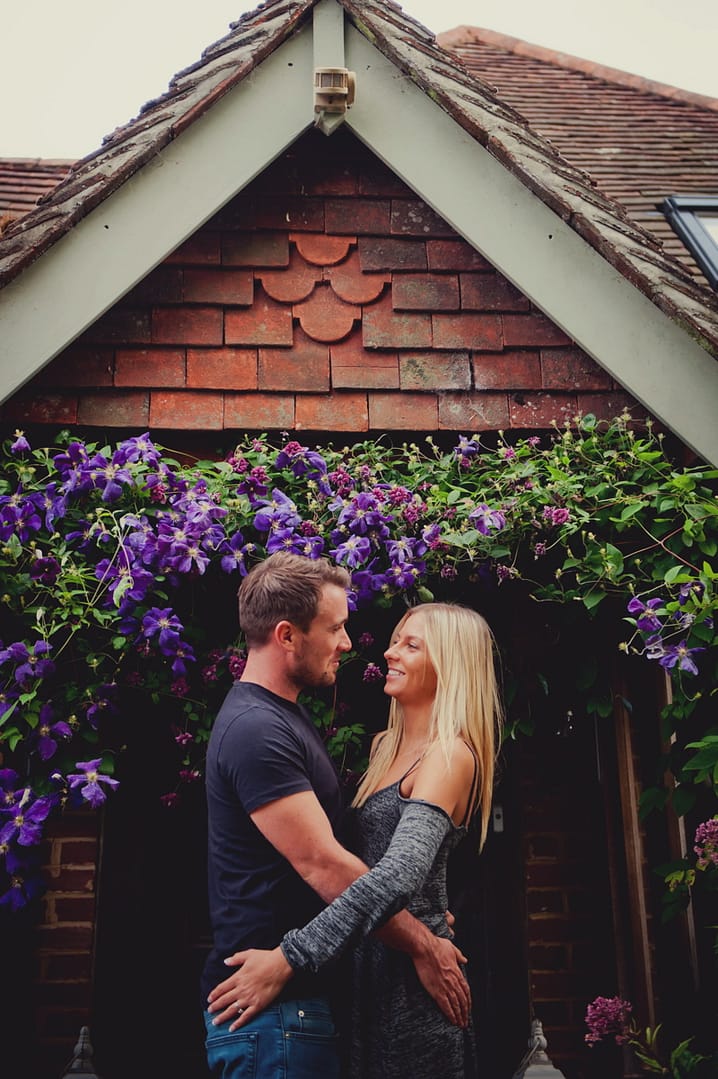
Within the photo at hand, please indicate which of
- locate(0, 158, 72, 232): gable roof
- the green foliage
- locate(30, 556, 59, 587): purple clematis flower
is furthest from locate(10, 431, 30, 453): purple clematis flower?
locate(0, 158, 72, 232): gable roof

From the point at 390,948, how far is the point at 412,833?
33cm

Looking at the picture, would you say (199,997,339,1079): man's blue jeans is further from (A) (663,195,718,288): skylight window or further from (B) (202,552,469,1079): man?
(A) (663,195,718,288): skylight window

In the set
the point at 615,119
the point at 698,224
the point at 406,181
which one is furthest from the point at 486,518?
the point at 615,119

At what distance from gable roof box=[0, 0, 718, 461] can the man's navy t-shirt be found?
1.38 meters

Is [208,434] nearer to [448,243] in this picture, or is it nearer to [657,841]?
[448,243]

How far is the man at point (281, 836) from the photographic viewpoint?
1974mm

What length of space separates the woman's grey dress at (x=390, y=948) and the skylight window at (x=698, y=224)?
3.36 metres

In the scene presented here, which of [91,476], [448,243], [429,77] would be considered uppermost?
[429,77]

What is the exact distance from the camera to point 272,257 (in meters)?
3.25

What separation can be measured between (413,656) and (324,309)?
4.44 ft

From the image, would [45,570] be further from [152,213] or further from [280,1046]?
[280,1046]

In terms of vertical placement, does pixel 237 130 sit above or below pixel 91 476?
above

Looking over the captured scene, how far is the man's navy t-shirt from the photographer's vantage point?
6.61 ft

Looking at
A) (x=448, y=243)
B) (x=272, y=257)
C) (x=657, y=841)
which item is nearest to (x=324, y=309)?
(x=272, y=257)
